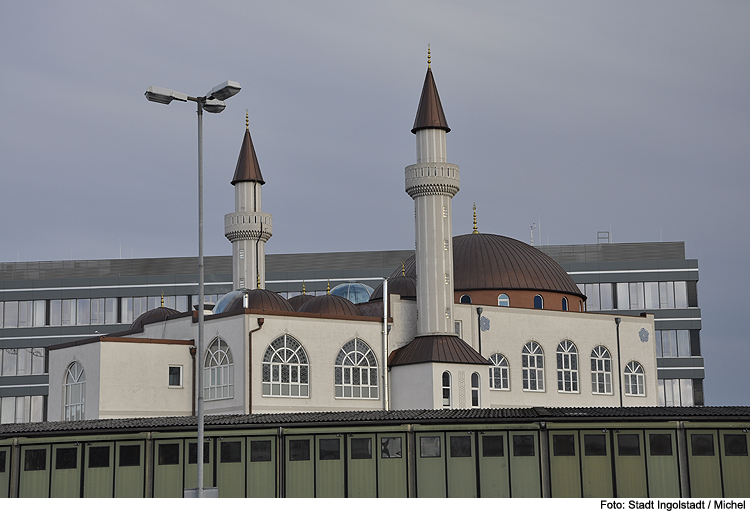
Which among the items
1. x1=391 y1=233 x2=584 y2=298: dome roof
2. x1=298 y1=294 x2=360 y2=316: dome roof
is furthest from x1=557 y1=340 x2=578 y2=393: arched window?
x1=298 y1=294 x2=360 y2=316: dome roof

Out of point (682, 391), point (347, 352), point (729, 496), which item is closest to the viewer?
point (729, 496)

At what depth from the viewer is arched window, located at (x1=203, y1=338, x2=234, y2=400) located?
46.1 meters

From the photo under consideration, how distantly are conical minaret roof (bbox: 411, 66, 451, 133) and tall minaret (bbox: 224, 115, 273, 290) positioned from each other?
33.3 ft

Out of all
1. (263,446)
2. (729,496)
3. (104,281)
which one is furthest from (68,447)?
(104,281)

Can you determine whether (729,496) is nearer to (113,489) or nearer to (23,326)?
(113,489)

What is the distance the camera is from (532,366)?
54.3m

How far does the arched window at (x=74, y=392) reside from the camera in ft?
157

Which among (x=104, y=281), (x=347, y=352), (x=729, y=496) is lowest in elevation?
→ (x=729, y=496)

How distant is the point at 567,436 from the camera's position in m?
30.0

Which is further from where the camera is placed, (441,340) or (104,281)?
(104,281)

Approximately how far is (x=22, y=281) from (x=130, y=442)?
60188 mm

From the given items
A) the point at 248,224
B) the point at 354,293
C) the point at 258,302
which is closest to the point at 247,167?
the point at 248,224

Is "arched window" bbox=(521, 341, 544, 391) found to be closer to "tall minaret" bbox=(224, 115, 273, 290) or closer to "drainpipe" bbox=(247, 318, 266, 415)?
"tall minaret" bbox=(224, 115, 273, 290)

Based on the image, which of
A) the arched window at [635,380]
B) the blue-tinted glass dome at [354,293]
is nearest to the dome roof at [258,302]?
the blue-tinted glass dome at [354,293]
